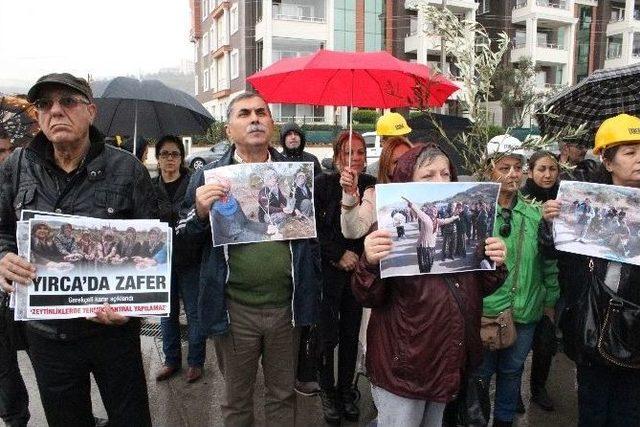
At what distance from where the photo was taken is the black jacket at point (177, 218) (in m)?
2.57

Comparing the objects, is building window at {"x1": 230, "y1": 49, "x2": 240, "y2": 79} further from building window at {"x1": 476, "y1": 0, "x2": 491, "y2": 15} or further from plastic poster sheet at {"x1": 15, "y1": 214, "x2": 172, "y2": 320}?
plastic poster sheet at {"x1": 15, "y1": 214, "x2": 172, "y2": 320}

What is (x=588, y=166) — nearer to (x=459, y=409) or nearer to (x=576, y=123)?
(x=576, y=123)

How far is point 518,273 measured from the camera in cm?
292

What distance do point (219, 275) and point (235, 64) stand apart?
33.7 metres

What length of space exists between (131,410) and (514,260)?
2250mm

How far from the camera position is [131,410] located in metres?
2.38

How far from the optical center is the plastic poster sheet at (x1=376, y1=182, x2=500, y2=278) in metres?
2.01

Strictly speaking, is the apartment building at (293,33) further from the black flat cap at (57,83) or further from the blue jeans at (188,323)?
the black flat cap at (57,83)

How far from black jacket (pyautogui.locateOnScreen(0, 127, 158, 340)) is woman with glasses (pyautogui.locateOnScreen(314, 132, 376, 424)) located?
1.37m

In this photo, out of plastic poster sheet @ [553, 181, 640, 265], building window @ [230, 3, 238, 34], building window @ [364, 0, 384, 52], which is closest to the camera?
plastic poster sheet @ [553, 181, 640, 265]

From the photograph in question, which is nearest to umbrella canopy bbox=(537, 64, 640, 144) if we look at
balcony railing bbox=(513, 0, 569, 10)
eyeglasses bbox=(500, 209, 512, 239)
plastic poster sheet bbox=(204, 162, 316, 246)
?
eyeglasses bbox=(500, 209, 512, 239)

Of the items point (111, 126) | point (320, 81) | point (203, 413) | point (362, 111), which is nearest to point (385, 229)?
point (320, 81)

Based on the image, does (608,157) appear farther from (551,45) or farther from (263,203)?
→ (551,45)

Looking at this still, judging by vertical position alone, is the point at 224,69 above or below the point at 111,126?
above
